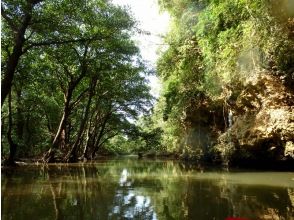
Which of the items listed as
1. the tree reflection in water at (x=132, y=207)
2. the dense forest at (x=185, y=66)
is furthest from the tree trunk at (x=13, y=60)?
the tree reflection in water at (x=132, y=207)

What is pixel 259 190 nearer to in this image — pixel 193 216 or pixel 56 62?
pixel 193 216


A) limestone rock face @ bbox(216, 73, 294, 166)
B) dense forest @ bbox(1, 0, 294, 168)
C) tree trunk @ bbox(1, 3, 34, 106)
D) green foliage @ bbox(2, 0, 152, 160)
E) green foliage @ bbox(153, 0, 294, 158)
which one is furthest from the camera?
limestone rock face @ bbox(216, 73, 294, 166)

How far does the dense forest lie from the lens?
14.2 meters

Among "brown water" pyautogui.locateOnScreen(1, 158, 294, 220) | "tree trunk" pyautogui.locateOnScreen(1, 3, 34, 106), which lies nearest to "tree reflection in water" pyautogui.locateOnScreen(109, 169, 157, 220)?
"brown water" pyautogui.locateOnScreen(1, 158, 294, 220)

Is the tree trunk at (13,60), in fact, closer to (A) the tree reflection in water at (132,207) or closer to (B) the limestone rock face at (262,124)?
(A) the tree reflection in water at (132,207)

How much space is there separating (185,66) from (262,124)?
22.2 ft

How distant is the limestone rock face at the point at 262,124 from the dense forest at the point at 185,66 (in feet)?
0.21

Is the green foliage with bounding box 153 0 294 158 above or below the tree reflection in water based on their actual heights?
above

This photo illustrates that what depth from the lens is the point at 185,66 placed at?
79.7 feet

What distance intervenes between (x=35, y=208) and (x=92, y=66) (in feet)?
66.0

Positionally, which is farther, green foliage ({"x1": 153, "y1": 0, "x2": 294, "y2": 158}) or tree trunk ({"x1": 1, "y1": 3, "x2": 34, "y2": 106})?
tree trunk ({"x1": 1, "y1": 3, "x2": 34, "y2": 106})

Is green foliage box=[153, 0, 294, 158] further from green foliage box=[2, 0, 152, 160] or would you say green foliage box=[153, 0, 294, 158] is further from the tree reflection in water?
the tree reflection in water

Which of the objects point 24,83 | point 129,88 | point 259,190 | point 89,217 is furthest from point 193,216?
point 129,88

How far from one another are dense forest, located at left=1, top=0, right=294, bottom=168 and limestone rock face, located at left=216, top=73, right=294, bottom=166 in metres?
0.06
